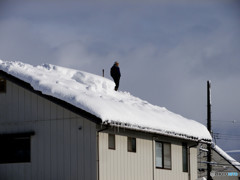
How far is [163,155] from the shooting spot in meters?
26.9

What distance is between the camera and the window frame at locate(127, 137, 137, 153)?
24241mm

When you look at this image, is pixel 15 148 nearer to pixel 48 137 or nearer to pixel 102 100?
pixel 48 137

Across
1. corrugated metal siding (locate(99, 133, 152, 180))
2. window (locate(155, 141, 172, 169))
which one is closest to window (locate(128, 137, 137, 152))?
corrugated metal siding (locate(99, 133, 152, 180))

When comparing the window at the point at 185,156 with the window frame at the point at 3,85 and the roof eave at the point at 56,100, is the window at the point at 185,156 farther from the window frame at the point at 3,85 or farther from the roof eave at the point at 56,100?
the window frame at the point at 3,85

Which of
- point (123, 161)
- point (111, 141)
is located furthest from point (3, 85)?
point (123, 161)

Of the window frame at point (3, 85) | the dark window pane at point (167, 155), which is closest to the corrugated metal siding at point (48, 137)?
the window frame at point (3, 85)

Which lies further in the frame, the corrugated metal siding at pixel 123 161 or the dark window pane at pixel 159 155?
the dark window pane at pixel 159 155

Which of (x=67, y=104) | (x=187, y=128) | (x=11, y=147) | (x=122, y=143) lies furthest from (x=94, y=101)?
(x=187, y=128)

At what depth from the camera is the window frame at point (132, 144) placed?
954 inches

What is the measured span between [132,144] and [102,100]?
95.0 inches

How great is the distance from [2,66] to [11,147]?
120 inches

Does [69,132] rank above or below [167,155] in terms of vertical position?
above

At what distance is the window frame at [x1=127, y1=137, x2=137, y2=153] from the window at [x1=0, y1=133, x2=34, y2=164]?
3760 mm

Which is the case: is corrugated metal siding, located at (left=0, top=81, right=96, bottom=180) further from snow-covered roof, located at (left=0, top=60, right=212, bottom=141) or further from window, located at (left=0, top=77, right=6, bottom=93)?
snow-covered roof, located at (left=0, top=60, right=212, bottom=141)
